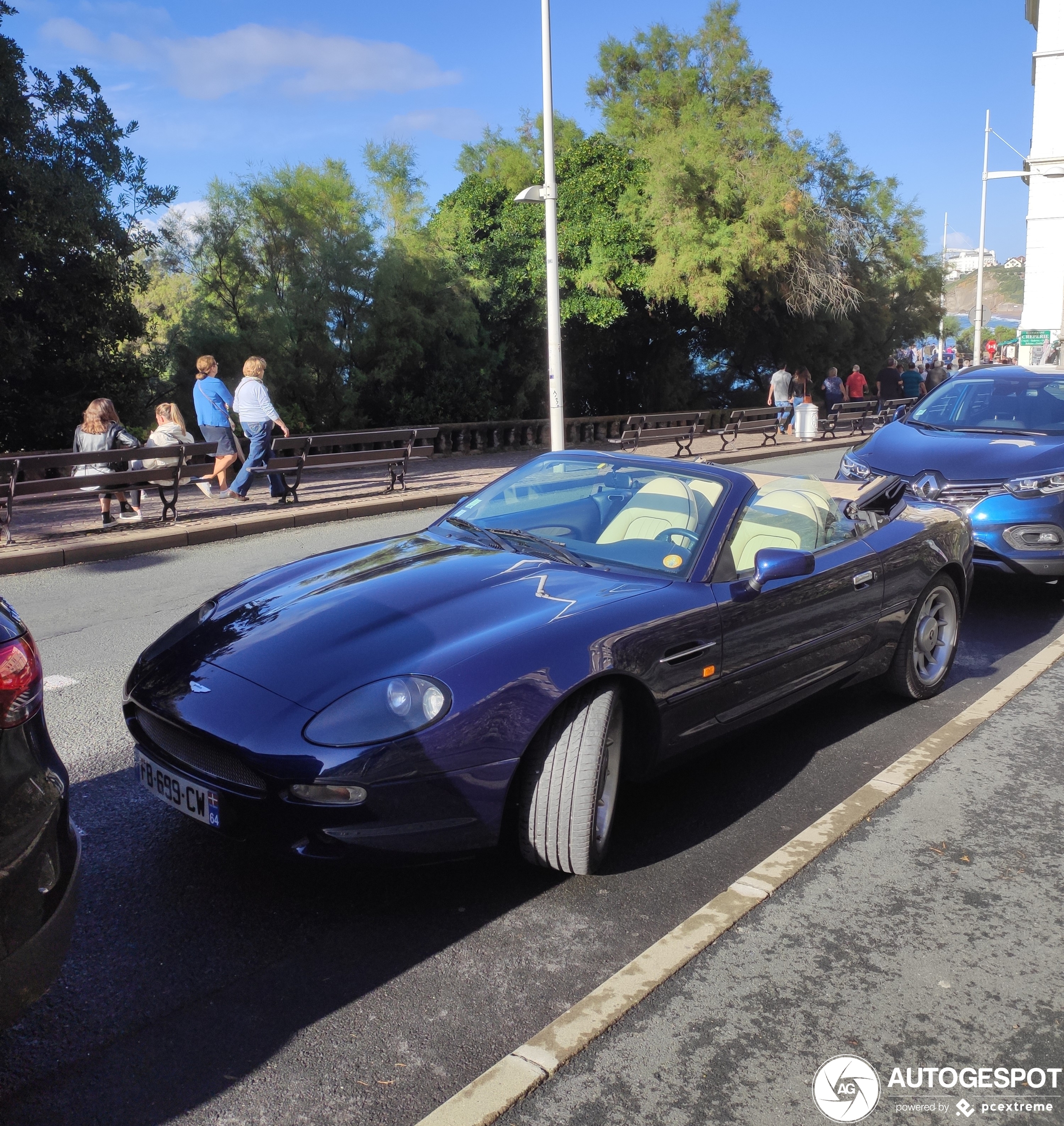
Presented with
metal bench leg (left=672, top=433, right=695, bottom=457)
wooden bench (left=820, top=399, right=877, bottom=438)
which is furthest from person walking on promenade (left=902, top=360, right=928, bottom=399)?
metal bench leg (left=672, top=433, right=695, bottom=457)

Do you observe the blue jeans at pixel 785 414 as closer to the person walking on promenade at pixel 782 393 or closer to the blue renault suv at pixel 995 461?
the person walking on promenade at pixel 782 393

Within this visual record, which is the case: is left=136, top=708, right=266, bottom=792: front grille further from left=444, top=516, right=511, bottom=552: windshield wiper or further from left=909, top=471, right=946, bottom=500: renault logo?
left=909, top=471, right=946, bottom=500: renault logo

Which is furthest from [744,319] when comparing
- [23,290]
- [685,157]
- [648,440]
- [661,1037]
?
[661,1037]

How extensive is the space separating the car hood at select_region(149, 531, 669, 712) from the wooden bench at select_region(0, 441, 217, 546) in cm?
677

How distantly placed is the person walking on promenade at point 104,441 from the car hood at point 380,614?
24.7 feet

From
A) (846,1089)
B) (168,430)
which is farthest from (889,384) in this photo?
(846,1089)

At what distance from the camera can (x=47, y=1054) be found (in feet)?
8.50

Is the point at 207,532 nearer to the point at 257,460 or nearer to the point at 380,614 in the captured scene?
the point at 257,460

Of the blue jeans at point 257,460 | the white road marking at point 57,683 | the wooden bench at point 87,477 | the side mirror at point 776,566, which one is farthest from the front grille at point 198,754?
the blue jeans at point 257,460

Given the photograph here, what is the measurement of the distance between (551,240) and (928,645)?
1303cm

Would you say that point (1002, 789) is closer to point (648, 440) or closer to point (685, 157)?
point (648, 440)

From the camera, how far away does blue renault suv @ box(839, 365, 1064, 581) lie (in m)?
7.02

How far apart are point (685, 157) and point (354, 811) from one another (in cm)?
2381

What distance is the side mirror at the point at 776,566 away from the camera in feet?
13.1
